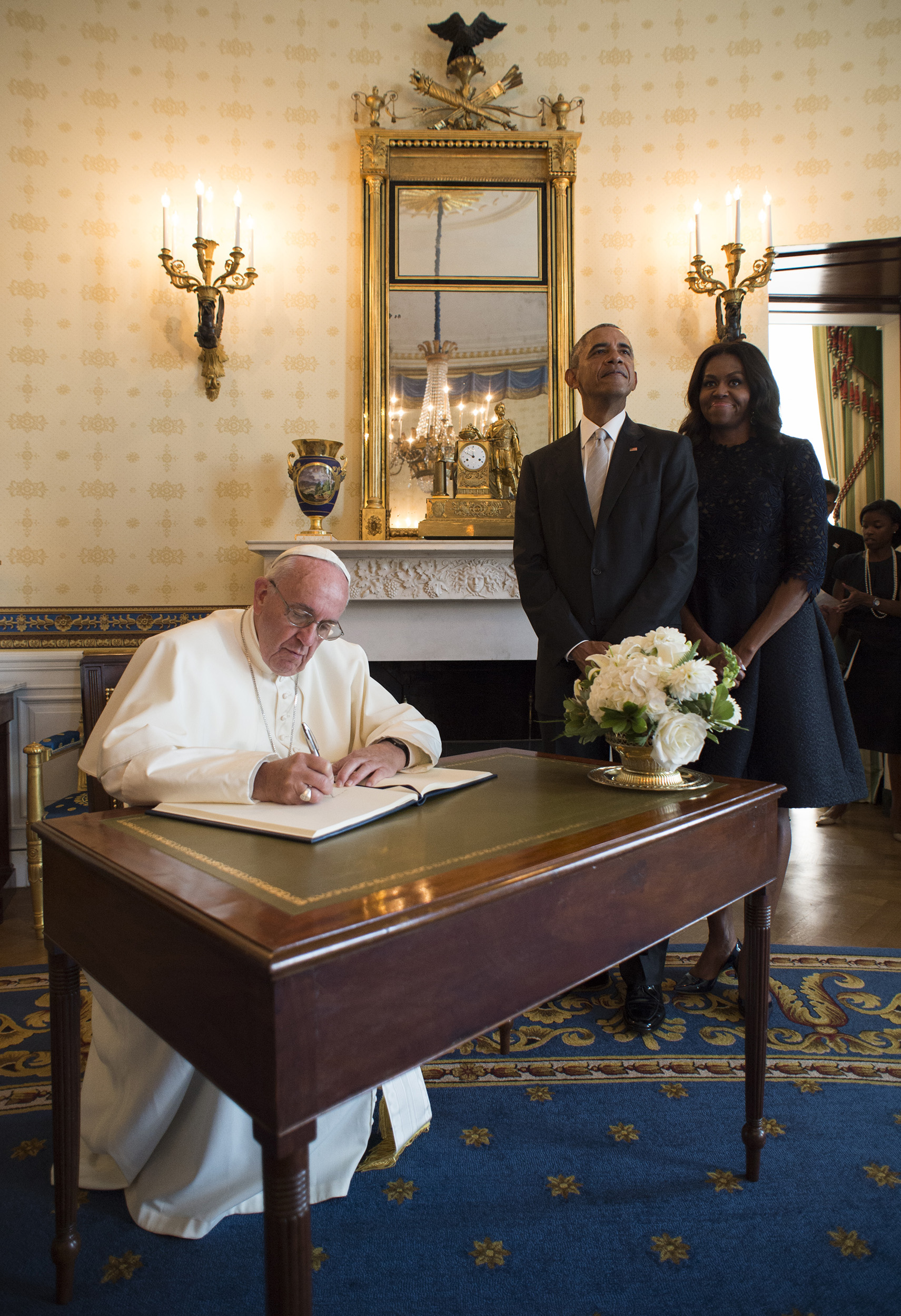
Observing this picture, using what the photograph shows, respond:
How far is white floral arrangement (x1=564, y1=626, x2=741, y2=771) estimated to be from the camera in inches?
60.5

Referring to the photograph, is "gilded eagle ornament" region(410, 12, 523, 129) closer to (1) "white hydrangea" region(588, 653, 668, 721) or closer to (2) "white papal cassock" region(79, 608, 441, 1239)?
(2) "white papal cassock" region(79, 608, 441, 1239)

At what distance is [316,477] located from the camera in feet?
13.3

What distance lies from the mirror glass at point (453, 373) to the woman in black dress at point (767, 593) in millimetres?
1944

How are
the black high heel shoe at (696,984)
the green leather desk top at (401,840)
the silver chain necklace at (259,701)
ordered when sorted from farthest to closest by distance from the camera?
the black high heel shoe at (696,984), the silver chain necklace at (259,701), the green leather desk top at (401,840)

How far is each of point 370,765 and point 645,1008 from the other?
4.49 ft

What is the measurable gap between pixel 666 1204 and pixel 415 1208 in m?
0.53

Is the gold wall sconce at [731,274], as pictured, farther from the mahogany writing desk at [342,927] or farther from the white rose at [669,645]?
the mahogany writing desk at [342,927]

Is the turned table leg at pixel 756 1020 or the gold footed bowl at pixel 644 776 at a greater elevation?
the gold footed bowl at pixel 644 776

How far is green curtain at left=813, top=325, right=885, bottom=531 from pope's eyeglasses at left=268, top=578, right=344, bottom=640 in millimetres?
5756

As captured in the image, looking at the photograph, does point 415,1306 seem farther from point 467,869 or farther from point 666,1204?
point 467,869

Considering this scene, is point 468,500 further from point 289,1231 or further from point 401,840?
point 289,1231

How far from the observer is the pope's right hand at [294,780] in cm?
139

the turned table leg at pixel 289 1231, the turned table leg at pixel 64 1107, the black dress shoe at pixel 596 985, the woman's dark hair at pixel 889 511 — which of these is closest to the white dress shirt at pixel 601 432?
the black dress shoe at pixel 596 985

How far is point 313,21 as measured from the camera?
4359 mm
